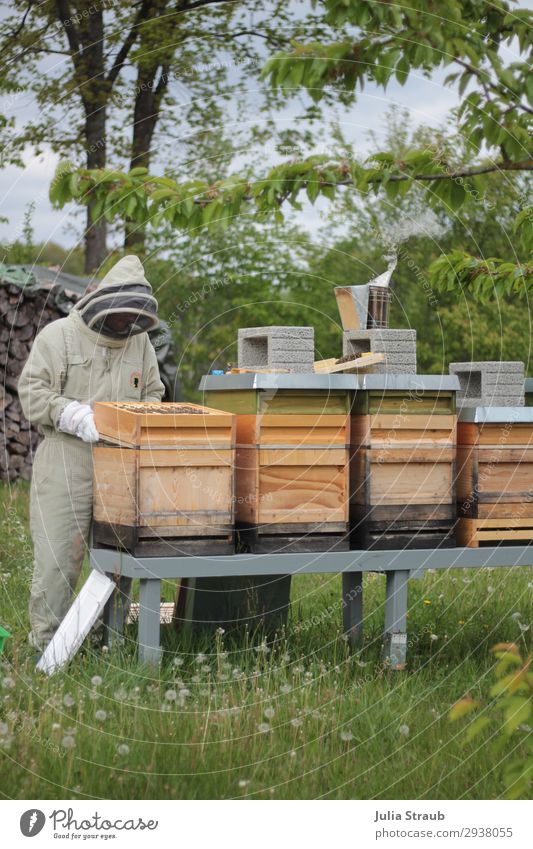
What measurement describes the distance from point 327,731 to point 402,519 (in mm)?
1185

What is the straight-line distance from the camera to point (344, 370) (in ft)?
17.1

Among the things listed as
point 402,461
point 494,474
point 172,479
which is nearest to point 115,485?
point 172,479

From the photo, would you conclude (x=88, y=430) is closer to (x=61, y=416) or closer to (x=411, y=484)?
(x=61, y=416)

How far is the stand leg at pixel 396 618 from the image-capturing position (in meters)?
5.17

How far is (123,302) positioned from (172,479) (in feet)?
3.30

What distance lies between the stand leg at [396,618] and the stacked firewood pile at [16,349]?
6986 millimetres

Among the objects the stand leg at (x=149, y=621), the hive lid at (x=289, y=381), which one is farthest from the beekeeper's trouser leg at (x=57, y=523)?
the hive lid at (x=289, y=381)

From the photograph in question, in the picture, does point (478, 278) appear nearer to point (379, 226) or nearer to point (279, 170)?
point (279, 170)

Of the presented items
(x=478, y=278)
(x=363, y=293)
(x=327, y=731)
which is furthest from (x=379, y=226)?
(x=327, y=731)

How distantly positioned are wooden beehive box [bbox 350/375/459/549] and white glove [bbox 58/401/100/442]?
126 cm

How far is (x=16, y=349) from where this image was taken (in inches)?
455

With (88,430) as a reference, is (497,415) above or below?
above

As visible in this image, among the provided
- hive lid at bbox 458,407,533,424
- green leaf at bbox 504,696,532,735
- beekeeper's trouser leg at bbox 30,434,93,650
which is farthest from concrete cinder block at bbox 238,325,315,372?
green leaf at bbox 504,696,532,735

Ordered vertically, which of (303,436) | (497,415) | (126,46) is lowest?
(303,436)
